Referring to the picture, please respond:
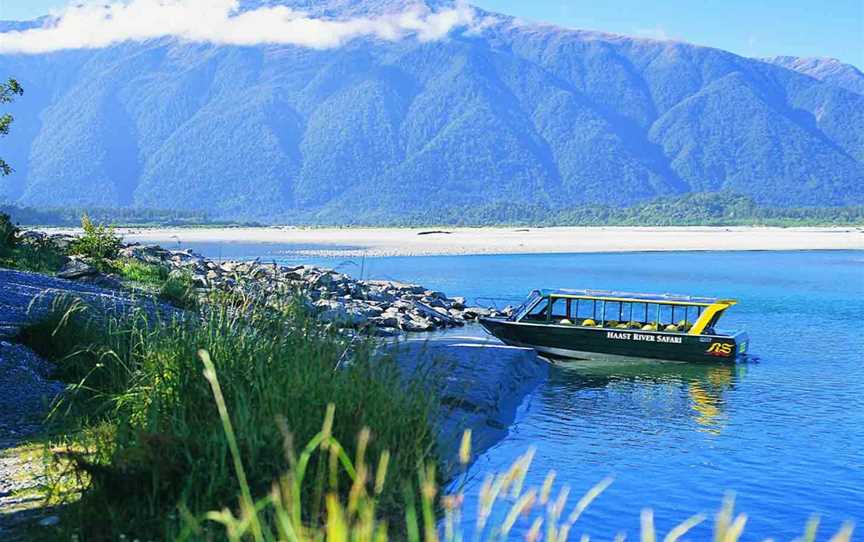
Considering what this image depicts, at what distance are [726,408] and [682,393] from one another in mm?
2104

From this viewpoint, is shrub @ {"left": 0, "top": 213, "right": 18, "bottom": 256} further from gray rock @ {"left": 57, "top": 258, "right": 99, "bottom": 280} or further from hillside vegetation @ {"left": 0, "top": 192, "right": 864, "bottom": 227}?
hillside vegetation @ {"left": 0, "top": 192, "right": 864, "bottom": 227}

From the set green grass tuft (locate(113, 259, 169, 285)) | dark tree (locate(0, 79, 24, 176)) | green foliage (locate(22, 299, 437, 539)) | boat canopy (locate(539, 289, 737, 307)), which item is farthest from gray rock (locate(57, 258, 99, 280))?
green foliage (locate(22, 299, 437, 539))

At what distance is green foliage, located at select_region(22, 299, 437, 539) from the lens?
7883mm

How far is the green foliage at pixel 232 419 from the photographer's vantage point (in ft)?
25.9

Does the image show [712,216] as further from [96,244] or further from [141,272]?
[141,272]

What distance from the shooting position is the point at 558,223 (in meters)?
187

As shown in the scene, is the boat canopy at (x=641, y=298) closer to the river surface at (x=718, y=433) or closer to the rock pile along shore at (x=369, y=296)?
the river surface at (x=718, y=433)

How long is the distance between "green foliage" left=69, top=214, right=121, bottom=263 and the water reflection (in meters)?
13.1

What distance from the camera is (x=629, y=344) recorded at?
85.7 feet

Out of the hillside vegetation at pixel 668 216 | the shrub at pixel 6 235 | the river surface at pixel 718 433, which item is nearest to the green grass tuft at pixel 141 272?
the shrub at pixel 6 235

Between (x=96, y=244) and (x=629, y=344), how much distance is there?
14.8 metres

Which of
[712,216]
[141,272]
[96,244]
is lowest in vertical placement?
[141,272]

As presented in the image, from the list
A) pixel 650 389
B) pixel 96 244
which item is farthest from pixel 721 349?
pixel 96 244

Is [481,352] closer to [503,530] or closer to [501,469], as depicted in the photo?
[501,469]
